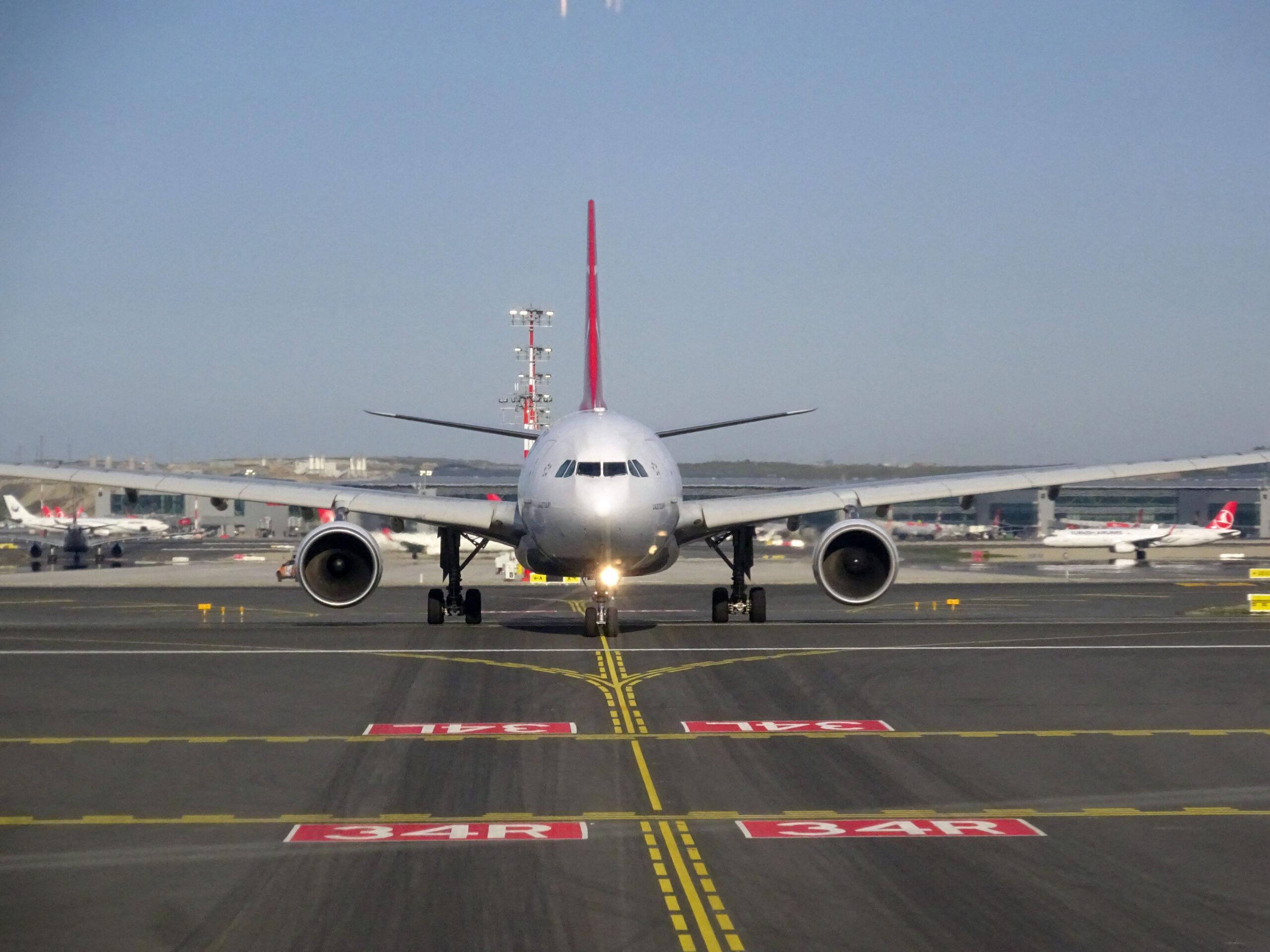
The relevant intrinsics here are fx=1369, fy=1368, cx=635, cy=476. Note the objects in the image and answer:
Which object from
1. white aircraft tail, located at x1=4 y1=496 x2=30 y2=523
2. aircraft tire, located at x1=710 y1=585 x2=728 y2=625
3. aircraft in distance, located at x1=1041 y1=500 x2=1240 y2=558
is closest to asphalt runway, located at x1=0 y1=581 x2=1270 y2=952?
aircraft tire, located at x1=710 y1=585 x2=728 y2=625

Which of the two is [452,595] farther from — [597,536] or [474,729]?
[474,729]

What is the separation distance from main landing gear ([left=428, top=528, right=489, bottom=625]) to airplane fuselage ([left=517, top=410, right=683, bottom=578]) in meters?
5.48

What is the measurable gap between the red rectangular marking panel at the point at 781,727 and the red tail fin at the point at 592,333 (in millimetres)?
15201

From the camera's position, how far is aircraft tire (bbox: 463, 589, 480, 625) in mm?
40281

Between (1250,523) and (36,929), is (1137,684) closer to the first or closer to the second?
(36,929)

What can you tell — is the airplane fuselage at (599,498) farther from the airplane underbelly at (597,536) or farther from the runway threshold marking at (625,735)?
the runway threshold marking at (625,735)

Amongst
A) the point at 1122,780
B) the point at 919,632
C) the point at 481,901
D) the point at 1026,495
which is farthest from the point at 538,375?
the point at 1026,495

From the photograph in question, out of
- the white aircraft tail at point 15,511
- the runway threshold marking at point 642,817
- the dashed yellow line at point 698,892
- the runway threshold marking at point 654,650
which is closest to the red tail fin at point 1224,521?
the runway threshold marking at point 654,650

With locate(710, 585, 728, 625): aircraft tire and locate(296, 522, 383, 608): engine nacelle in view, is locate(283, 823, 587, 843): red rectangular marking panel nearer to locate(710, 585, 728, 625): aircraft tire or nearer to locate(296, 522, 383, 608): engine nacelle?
locate(296, 522, 383, 608): engine nacelle

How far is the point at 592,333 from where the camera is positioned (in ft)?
129

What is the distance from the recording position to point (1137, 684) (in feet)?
91.0

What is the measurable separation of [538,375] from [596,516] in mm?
43659

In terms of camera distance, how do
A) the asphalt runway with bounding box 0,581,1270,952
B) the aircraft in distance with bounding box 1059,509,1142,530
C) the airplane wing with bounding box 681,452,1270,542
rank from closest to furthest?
the asphalt runway with bounding box 0,581,1270,952 → the airplane wing with bounding box 681,452,1270,542 → the aircraft in distance with bounding box 1059,509,1142,530

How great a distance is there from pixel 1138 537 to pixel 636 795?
87719 mm
